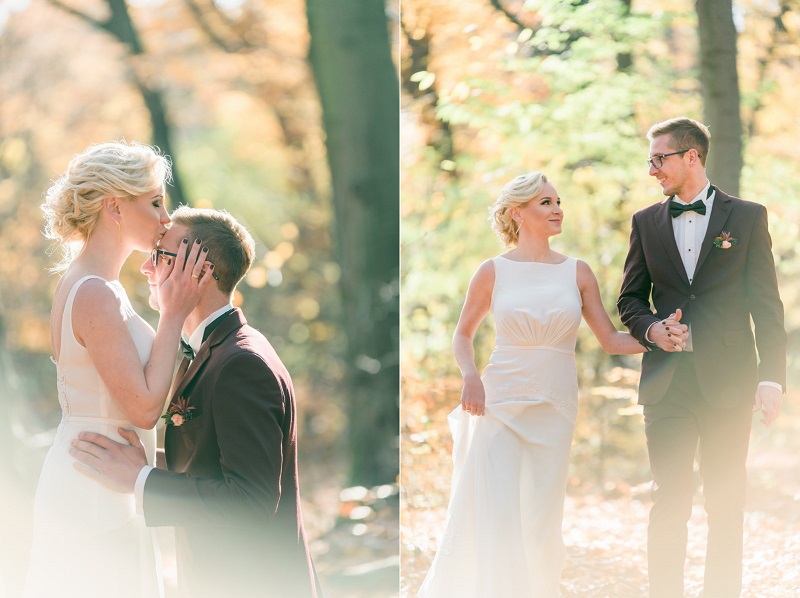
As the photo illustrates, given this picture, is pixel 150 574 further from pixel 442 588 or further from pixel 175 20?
pixel 175 20

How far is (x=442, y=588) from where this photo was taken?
13.7ft

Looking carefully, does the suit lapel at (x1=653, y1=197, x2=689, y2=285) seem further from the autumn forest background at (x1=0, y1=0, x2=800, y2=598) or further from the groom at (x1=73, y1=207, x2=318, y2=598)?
the groom at (x1=73, y1=207, x2=318, y2=598)

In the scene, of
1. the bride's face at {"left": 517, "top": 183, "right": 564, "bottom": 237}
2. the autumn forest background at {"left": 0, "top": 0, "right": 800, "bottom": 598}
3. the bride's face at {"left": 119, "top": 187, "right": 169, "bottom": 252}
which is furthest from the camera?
the autumn forest background at {"left": 0, "top": 0, "right": 800, "bottom": 598}

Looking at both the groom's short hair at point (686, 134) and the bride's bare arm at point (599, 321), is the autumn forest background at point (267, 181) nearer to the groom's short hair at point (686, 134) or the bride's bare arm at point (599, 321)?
the bride's bare arm at point (599, 321)

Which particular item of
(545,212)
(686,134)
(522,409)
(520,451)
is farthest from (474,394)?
(686,134)

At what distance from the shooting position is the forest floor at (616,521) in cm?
541

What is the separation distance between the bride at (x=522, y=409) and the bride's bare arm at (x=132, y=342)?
5.22 feet

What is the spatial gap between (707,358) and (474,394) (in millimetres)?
982

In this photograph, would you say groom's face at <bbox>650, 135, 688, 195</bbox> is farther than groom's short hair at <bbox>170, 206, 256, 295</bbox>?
Yes

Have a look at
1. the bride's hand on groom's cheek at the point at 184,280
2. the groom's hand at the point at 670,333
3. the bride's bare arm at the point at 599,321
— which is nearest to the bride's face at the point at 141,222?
the bride's hand on groom's cheek at the point at 184,280

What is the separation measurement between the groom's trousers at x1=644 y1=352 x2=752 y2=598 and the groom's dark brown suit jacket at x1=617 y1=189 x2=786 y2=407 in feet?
Answer: 0.18

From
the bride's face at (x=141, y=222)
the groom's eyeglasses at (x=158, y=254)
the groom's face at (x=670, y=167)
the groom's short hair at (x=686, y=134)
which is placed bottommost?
the groom's eyeglasses at (x=158, y=254)

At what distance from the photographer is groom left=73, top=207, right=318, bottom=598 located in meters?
2.61

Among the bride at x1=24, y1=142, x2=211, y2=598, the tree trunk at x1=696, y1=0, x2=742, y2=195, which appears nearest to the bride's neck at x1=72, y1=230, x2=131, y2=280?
the bride at x1=24, y1=142, x2=211, y2=598
